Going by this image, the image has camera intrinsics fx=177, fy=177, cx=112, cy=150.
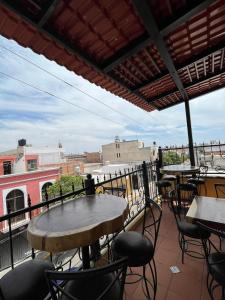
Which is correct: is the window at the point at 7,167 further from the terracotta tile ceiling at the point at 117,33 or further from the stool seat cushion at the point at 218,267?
the stool seat cushion at the point at 218,267

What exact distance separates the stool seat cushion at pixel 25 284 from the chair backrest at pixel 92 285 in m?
0.11

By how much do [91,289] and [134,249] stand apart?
543 mm

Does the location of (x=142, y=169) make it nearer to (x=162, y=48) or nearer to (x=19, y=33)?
(x=162, y=48)

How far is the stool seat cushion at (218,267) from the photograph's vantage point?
4.03ft

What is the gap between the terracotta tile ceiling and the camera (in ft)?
5.08

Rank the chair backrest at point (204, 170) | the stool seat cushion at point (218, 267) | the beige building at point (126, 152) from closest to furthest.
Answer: the stool seat cushion at point (218, 267) < the chair backrest at point (204, 170) < the beige building at point (126, 152)

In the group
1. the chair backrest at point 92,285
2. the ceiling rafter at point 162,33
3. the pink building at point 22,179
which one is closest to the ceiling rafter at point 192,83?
the ceiling rafter at point 162,33

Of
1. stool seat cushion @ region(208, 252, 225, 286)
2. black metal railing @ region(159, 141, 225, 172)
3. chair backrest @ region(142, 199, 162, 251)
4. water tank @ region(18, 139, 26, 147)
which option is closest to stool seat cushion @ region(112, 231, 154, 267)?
chair backrest @ region(142, 199, 162, 251)

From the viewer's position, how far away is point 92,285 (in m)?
1.05

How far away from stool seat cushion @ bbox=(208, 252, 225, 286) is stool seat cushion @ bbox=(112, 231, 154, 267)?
1.47 feet

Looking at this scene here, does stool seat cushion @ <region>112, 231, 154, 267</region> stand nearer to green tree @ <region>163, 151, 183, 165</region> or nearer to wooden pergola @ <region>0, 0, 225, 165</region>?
wooden pergola @ <region>0, 0, 225, 165</region>

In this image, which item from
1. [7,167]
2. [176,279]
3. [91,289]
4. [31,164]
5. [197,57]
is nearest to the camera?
[91,289]

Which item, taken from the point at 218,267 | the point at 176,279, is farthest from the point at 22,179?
the point at 218,267

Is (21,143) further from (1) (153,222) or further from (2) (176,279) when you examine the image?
(2) (176,279)
